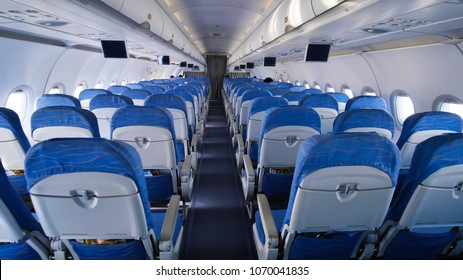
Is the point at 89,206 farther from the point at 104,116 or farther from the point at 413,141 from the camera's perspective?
the point at 104,116

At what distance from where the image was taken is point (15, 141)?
2.81 meters

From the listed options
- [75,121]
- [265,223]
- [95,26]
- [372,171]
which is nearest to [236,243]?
[265,223]

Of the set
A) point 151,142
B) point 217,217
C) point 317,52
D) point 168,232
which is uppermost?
point 317,52

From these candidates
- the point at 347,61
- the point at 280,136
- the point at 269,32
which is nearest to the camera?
the point at 280,136

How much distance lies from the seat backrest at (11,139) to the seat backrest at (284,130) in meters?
2.46

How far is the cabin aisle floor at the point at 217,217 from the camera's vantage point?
10.3ft

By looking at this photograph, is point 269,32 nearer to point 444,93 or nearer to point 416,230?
point 444,93

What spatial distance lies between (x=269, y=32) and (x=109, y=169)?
6480mm

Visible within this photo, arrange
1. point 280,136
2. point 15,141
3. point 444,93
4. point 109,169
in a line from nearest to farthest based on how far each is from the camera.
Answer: point 109,169, point 15,141, point 280,136, point 444,93

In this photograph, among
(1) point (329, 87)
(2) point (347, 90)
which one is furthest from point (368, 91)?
(1) point (329, 87)

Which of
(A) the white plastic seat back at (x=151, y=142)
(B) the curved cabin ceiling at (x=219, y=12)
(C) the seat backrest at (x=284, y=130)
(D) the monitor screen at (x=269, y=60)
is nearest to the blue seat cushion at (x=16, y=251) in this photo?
(A) the white plastic seat back at (x=151, y=142)

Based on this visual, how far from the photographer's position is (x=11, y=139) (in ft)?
9.12

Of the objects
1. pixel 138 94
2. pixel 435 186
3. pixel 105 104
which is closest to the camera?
pixel 435 186

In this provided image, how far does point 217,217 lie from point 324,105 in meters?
2.47
